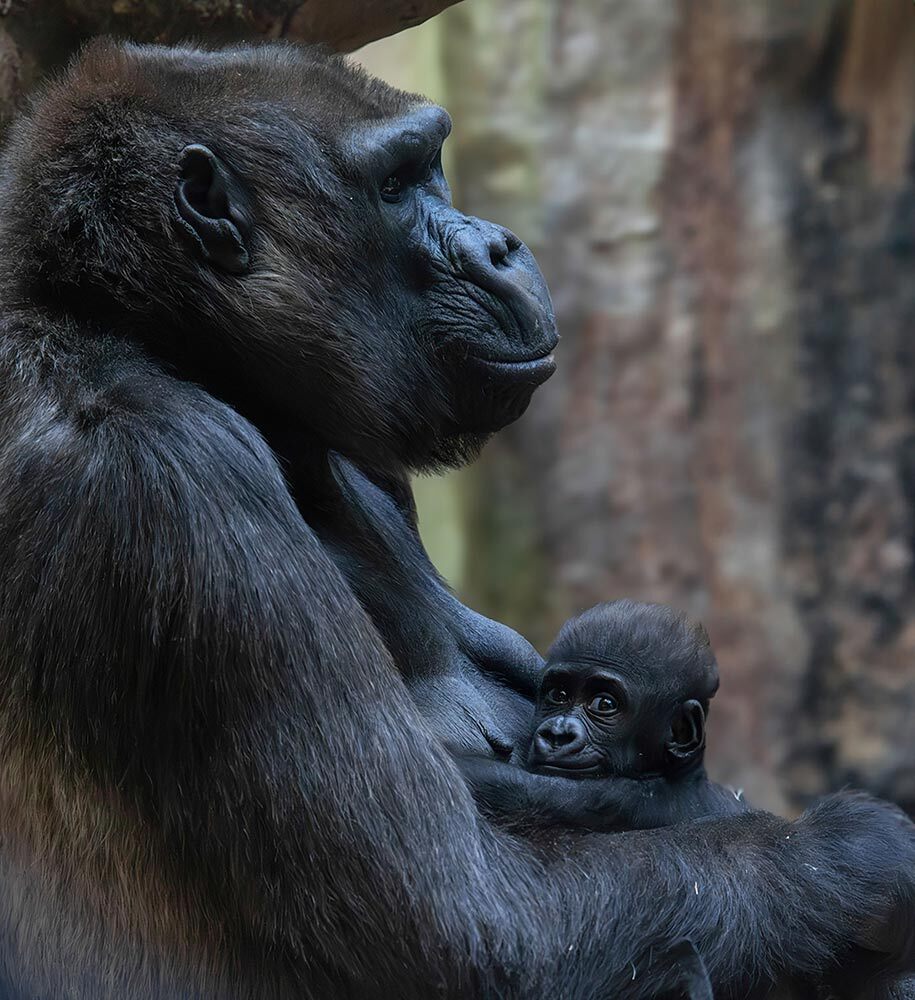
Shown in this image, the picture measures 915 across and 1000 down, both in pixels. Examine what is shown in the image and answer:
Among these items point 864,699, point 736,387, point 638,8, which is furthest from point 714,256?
point 864,699

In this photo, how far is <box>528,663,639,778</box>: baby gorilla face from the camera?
10.1 ft

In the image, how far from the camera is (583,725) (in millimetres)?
3127

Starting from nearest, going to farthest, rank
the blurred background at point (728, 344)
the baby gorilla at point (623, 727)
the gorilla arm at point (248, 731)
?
the gorilla arm at point (248, 731), the baby gorilla at point (623, 727), the blurred background at point (728, 344)

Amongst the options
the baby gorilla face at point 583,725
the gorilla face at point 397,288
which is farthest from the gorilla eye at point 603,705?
the gorilla face at point 397,288

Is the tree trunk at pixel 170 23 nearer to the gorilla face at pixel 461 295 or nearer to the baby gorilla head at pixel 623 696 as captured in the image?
the gorilla face at pixel 461 295

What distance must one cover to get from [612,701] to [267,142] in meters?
1.44

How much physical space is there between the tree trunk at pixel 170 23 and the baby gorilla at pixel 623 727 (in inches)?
64.0

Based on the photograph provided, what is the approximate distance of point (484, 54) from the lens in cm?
714

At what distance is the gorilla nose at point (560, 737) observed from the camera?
3.08 m

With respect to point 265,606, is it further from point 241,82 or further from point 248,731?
point 241,82

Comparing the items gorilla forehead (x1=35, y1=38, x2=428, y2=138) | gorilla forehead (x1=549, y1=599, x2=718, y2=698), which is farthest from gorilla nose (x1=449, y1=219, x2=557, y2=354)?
gorilla forehead (x1=549, y1=599, x2=718, y2=698)

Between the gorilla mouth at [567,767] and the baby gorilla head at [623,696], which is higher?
the baby gorilla head at [623,696]

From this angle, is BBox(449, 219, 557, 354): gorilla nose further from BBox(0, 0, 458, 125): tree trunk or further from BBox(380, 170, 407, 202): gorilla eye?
BBox(0, 0, 458, 125): tree trunk

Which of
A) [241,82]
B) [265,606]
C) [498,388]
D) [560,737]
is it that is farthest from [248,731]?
[241,82]
